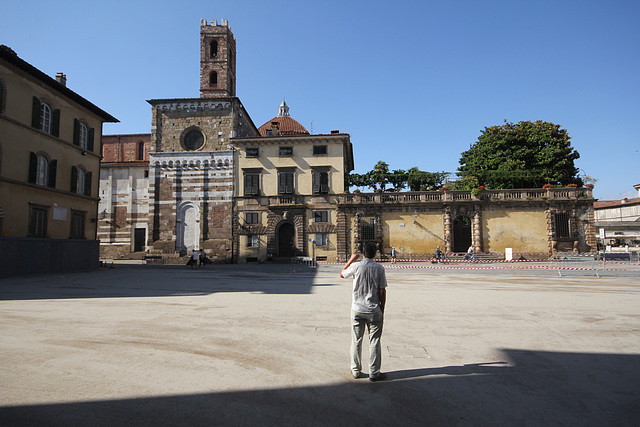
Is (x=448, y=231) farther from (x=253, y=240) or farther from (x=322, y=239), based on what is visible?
(x=253, y=240)

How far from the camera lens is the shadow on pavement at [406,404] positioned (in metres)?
3.48

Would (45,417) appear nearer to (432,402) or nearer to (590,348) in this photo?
(432,402)

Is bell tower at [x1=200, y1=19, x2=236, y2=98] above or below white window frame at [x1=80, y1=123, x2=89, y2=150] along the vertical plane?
above

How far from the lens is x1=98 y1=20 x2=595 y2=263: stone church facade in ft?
99.9

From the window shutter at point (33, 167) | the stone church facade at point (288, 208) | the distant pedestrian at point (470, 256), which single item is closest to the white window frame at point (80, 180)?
the window shutter at point (33, 167)

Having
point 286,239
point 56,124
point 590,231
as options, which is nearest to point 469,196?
point 590,231

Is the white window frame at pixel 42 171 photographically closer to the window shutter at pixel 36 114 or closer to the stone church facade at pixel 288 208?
the window shutter at pixel 36 114

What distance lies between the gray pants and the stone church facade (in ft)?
89.2

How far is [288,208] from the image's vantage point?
3253cm

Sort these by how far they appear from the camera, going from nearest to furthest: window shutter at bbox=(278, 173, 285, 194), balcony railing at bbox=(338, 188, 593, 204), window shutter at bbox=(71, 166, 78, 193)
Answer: window shutter at bbox=(71, 166, 78, 193)
balcony railing at bbox=(338, 188, 593, 204)
window shutter at bbox=(278, 173, 285, 194)

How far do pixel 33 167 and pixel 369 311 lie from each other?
2237 cm

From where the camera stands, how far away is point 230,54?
123ft

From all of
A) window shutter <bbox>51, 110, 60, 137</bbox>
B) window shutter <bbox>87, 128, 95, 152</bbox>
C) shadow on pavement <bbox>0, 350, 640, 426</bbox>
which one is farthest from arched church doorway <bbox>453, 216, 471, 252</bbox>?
window shutter <bbox>51, 110, 60, 137</bbox>

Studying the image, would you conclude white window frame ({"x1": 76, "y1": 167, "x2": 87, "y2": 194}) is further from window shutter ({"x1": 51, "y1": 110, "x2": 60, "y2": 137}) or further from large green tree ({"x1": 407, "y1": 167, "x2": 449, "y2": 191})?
large green tree ({"x1": 407, "y1": 167, "x2": 449, "y2": 191})
